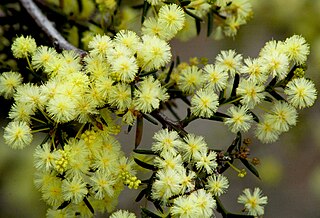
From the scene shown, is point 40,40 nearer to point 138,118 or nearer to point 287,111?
point 138,118

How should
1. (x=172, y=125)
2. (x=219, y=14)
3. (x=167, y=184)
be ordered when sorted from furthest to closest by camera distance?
(x=219, y=14) → (x=172, y=125) → (x=167, y=184)

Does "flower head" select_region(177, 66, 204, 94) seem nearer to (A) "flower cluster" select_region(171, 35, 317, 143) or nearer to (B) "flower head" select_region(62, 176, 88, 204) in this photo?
(A) "flower cluster" select_region(171, 35, 317, 143)

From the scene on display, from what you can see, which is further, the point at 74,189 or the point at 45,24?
the point at 45,24

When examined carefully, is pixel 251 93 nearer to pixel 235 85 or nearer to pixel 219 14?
pixel 235 85

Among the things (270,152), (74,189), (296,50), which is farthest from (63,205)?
(270,152)

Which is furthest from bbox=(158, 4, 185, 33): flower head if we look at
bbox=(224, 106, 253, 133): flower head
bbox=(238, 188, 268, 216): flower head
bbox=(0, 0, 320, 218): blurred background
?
bbox=(0, 0, 320, 218): blurred background

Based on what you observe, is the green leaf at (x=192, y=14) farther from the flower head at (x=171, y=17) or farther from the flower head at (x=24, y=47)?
the flower head at (x=24, y=47)
